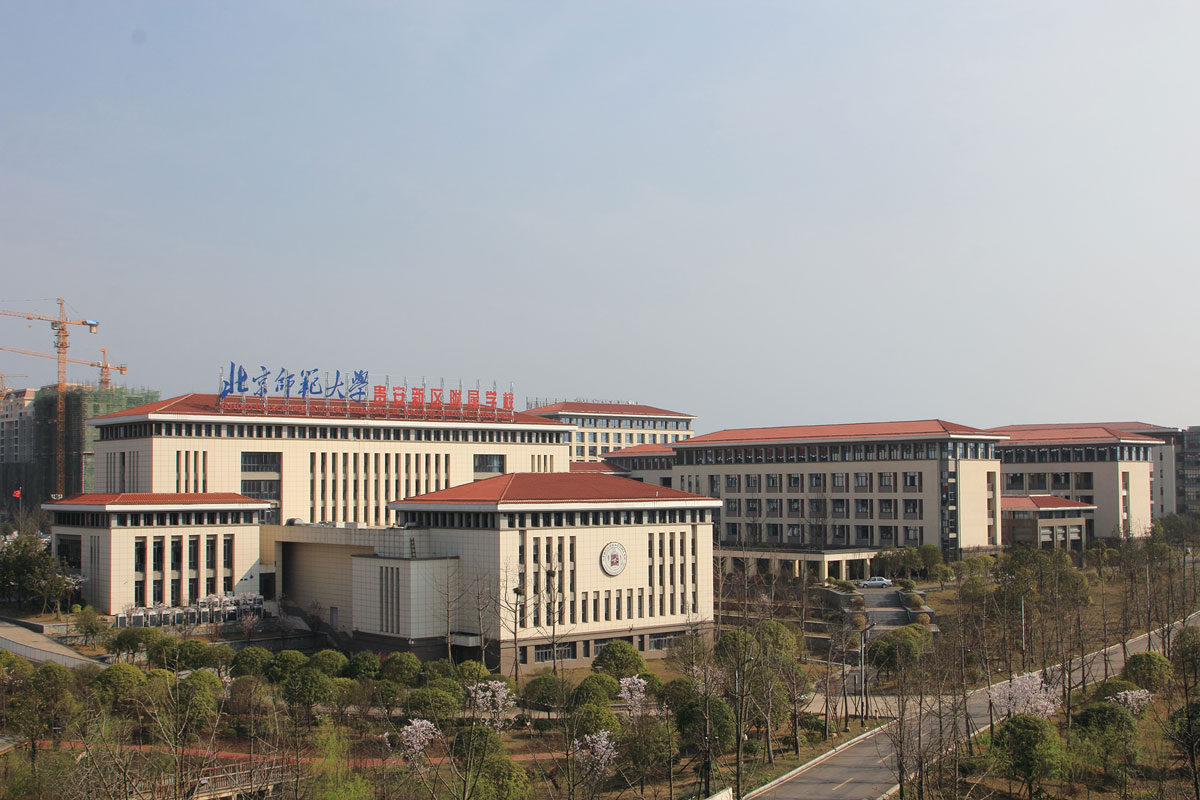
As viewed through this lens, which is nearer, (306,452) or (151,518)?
(151,518)

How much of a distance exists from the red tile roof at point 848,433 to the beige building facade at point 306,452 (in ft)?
54.8

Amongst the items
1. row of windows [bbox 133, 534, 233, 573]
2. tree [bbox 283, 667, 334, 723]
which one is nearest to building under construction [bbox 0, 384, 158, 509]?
row of windows [bbox 133, 534, 233, 573]

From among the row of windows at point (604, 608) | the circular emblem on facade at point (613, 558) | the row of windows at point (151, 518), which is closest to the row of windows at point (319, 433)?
the row of windows at point (151, 518)

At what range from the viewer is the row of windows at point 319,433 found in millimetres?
62094

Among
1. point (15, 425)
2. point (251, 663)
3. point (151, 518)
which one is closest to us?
point (251, 663)

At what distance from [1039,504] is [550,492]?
138 feet

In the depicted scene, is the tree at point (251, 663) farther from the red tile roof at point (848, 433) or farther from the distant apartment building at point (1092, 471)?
the distant apartment building at point (1092, 471)

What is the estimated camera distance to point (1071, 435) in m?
87.2

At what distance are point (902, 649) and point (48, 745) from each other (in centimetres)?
3037

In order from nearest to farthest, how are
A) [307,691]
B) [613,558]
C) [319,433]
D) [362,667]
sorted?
[307,691] → [362,667] → [613,558] → [319,433]

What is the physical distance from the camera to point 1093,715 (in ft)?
108

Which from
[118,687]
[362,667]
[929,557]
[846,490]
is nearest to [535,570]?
[362,667]

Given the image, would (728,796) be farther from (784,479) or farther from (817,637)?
(784,479)

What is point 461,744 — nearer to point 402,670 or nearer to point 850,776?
point 402,670
